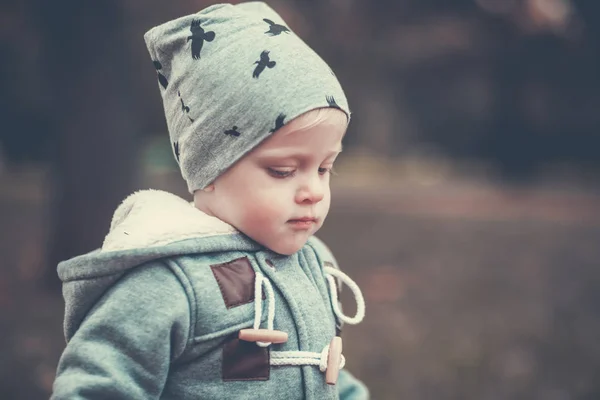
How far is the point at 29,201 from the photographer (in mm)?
9406

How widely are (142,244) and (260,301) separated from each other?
Answer: 0.31 m

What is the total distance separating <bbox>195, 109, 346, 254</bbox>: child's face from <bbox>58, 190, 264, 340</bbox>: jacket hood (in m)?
0.06

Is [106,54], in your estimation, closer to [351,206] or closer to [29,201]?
[29,201]

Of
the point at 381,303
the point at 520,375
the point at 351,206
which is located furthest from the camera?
the point at 351,206

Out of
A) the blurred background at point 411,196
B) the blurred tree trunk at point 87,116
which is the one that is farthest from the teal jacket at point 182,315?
the blurred tree trunk at point 87,116

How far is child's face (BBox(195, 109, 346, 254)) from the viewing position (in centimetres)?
168

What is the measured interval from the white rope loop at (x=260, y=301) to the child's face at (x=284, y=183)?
0.10m

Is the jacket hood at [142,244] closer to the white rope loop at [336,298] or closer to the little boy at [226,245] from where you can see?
the little boy at [226,245]

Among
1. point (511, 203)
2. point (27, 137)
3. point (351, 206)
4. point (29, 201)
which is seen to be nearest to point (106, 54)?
point (29, 201)

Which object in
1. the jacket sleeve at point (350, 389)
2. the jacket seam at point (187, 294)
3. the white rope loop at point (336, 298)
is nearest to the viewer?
the jacket seam at point (187, 294)

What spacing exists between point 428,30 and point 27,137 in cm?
821

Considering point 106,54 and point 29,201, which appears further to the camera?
point 29,201

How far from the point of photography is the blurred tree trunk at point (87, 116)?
4.84 meters

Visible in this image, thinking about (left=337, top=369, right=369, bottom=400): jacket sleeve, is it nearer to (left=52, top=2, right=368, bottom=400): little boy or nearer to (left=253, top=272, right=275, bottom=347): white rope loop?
(left=52, top=2, right=368, bottom=400): little boy
